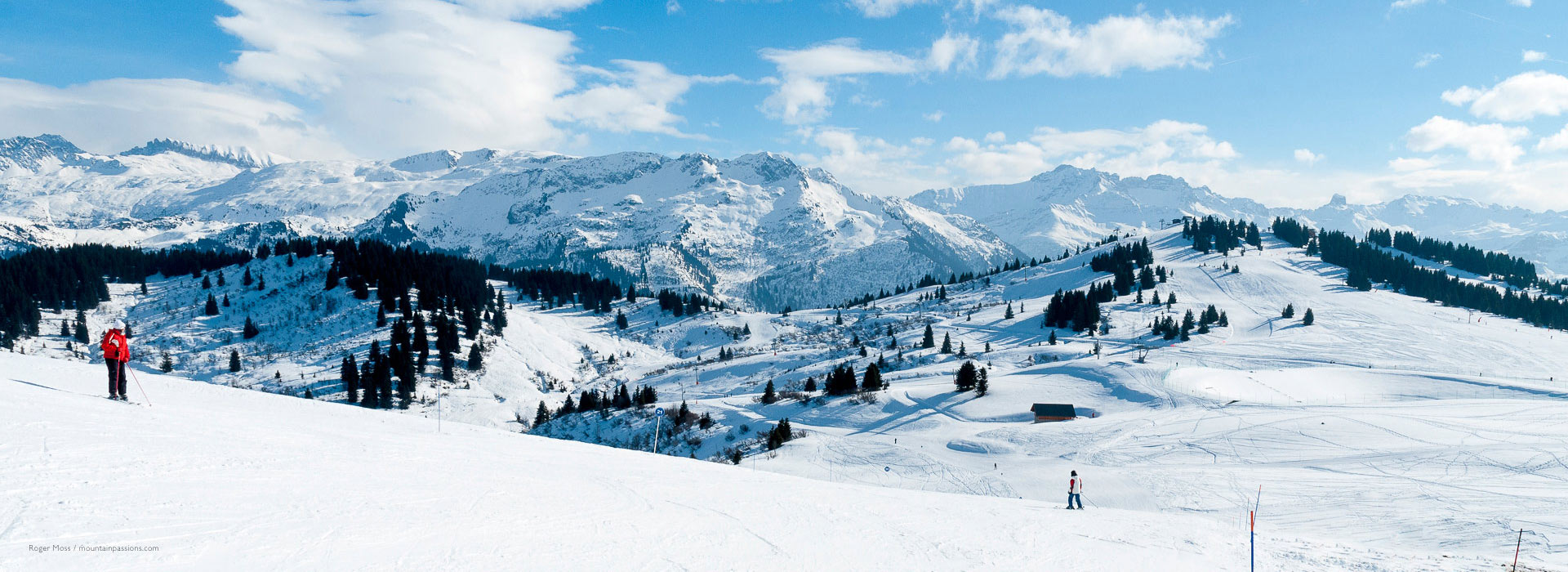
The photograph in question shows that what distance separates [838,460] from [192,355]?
110788mm

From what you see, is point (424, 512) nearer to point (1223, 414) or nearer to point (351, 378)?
point (1223, 414)

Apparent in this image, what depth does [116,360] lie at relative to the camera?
22500mm

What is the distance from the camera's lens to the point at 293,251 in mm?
151250

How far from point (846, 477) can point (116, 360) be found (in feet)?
125

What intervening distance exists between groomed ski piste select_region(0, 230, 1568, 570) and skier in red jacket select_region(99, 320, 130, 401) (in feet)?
4.00

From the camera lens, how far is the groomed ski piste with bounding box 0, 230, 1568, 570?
12609mm

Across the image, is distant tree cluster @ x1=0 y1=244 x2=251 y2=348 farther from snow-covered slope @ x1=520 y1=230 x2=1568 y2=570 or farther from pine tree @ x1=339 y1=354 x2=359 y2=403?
snow-covered slope @ x1=520 y1=230 x2=1568 y2=570

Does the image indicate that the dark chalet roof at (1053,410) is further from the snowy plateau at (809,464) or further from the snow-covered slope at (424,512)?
the snow-covered slope at (424,512)

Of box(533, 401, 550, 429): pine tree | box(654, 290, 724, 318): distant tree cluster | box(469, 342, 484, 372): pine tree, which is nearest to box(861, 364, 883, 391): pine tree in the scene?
box(533, 401, 550, 429): pine tree

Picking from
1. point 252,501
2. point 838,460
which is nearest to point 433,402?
point 838,460

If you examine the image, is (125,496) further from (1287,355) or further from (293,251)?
(293,251)

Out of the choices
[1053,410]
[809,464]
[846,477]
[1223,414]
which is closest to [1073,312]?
[1053,410]

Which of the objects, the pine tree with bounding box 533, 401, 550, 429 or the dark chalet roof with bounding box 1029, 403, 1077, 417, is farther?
the pine tree with bounding box 533, 401, 550, 429

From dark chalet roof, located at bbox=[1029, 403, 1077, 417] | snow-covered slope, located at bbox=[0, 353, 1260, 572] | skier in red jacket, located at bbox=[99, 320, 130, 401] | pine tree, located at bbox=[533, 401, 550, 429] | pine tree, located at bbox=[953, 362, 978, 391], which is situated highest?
skier in red jacket, located at bbox=[99, 320, 130, 401]
